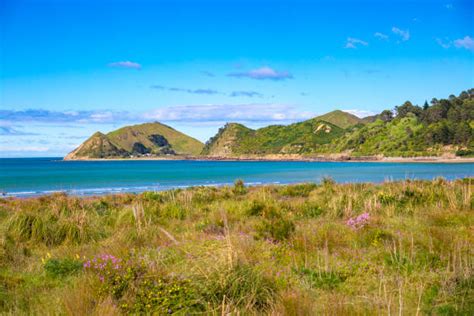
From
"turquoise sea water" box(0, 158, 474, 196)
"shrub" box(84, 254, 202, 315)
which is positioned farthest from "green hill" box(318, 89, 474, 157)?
"shrub" box(84, 254, 202, 315)

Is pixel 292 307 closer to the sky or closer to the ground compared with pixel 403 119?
closer to the ground

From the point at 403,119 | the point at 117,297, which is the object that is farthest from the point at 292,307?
the point at 403,119

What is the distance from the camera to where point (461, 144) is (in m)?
127

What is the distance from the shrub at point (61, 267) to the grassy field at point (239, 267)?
2cm

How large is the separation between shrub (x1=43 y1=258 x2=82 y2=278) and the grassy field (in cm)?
2

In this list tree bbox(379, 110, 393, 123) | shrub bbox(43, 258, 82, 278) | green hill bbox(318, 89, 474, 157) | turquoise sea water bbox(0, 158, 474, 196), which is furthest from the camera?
tree bbox(379, 110, 393, 123)

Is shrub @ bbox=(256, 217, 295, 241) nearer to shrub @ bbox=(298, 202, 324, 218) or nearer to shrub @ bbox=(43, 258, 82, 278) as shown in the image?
shrub @ bbox=(298, 202, 324, 218)

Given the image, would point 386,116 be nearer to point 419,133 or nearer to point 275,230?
point 419,133

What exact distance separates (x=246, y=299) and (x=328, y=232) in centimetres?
513

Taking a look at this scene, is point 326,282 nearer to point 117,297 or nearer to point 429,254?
point 429,254

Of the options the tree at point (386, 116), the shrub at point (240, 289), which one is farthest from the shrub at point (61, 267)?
the tree at point (386, 116)

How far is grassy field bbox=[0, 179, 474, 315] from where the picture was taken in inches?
205

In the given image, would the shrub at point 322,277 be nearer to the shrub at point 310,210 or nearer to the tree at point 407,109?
the shrub at point 310,210

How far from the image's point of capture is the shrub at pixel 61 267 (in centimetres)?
693
